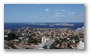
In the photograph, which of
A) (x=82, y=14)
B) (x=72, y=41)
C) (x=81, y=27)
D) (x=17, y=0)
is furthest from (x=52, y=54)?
(x=17, y=0)

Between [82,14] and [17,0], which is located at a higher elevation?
[17,0]

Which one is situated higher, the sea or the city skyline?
the city skyline

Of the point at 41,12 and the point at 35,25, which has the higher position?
the point at 41,12

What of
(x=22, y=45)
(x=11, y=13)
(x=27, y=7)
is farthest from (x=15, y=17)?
(x=22, y=45)

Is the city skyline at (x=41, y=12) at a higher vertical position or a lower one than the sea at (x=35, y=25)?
higher

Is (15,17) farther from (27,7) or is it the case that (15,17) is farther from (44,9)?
(44,9)

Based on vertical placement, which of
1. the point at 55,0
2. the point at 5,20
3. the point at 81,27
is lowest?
the point at 81,27
